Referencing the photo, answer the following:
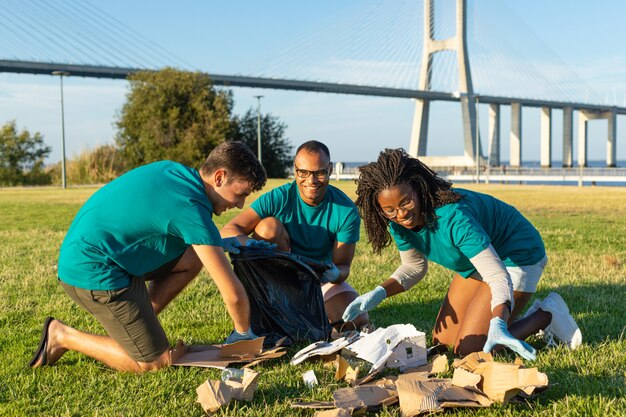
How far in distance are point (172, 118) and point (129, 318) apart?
35192 millimetres

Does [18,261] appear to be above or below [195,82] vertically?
below

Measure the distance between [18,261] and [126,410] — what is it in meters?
4.92

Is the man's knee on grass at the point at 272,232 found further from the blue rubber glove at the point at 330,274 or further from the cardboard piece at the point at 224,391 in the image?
the cardboard piece at the point at 224,391

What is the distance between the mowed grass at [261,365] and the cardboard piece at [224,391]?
1.6 inches

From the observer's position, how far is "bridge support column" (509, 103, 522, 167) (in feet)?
208

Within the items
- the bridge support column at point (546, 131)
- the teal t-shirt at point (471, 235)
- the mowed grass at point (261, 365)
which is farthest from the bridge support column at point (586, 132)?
the teal t-shirt at point (471, 235)

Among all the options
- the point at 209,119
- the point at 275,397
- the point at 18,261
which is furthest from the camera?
the point at 209,119

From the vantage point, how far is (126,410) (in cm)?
274

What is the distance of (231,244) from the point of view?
3.83m

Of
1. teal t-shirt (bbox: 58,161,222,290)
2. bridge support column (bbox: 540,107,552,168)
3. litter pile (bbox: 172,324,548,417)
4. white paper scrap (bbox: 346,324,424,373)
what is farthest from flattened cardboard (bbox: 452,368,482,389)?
bridge support column (bbox: 540,107,552,168)

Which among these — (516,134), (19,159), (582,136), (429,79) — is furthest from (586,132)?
(19,159)

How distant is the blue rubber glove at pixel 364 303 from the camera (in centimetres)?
359

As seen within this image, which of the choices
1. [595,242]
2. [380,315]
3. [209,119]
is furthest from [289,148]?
[380,315]

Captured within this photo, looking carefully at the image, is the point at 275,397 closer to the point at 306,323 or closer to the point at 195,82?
the point at 306,323
